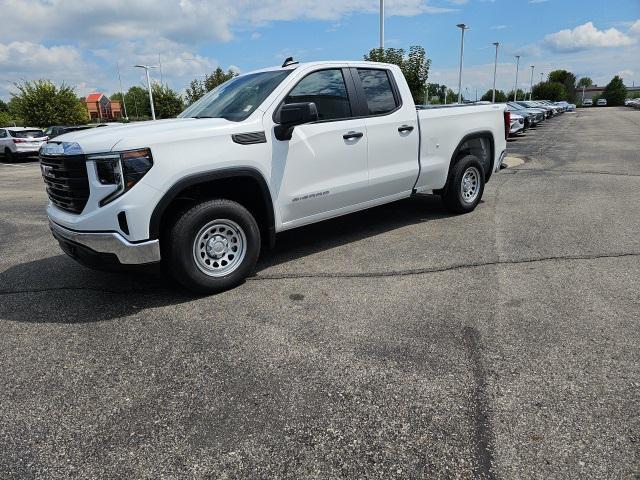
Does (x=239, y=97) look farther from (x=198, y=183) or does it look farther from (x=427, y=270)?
(x=427, y=270)

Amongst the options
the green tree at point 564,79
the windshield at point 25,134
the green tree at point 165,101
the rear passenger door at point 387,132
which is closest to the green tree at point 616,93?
the green tree at point 564,79

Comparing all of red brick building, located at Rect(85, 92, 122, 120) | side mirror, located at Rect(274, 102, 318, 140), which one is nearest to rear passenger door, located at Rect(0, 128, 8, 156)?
side mirror, located at Rect(274, 102, 318, 140)

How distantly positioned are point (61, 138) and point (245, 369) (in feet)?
8.66

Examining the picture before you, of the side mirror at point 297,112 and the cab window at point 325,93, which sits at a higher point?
the cab window at point 325,93

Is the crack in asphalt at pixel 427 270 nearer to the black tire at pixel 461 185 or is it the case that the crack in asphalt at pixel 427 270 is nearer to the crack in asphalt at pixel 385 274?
the crack in asphalt at pixel 385 274

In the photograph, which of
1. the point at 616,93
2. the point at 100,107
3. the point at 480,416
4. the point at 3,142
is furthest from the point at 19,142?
the point at 616,93

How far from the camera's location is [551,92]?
105 m

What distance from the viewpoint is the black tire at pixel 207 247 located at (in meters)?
4.04

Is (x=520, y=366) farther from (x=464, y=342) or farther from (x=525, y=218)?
(x=525, y=218)

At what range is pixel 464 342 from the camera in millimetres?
3395

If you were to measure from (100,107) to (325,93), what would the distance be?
12832 centimetres

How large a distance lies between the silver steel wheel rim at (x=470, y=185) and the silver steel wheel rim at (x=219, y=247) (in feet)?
12.0

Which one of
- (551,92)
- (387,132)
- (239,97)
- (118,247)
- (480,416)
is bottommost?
(480,416)

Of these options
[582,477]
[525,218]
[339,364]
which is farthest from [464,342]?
[525,218]
